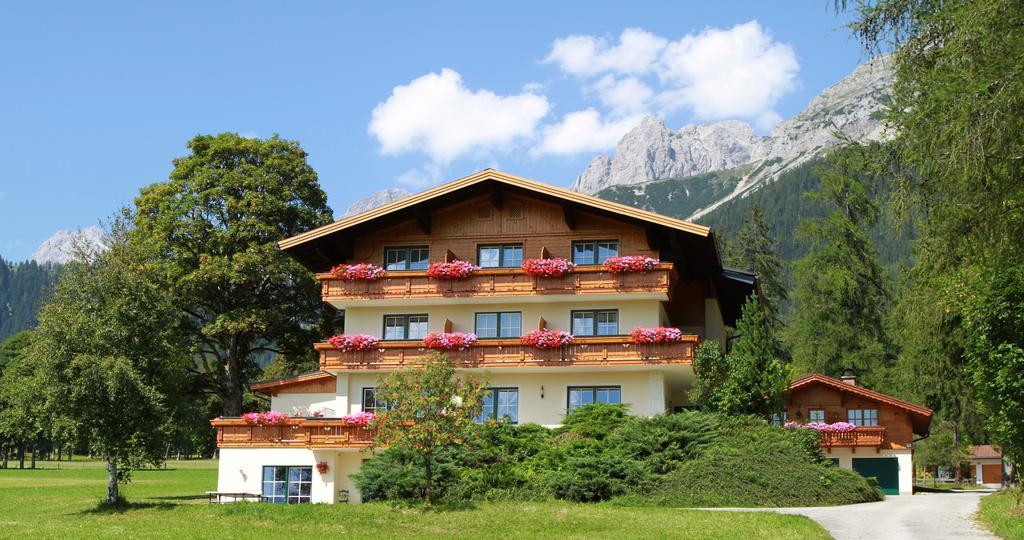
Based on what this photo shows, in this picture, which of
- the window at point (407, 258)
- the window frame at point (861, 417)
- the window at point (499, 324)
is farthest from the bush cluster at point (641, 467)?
the window frame at point (861, 417)

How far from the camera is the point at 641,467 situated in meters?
28.9

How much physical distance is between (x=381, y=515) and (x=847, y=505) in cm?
1257

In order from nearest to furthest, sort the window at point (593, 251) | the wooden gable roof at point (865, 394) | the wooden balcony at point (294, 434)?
1. the wooden balcony at point (294, 434)
2. the window at point (593, 251)
3. the wooden gable roof at point (865, 394)

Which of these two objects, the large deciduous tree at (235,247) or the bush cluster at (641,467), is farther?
the large deciduous tree at (235,247)

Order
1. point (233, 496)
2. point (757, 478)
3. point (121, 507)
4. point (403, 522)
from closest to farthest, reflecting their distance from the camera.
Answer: point (403, 522) → point (757, 478) → point (121, 507) → point (233, 496)

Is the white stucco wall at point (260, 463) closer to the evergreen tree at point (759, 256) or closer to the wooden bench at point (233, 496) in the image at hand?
the wooden bench at point (233, 496)

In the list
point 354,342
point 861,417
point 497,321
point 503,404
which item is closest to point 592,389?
point 503,404

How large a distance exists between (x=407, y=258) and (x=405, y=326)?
253cm

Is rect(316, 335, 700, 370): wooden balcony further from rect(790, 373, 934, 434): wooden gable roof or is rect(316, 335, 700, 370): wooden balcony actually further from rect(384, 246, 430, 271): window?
rect(790, 373, 934, 434): wooden gable roof

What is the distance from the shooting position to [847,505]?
2809 cm

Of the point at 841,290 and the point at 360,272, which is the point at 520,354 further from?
the point at 841,290

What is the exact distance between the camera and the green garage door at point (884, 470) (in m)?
39.8

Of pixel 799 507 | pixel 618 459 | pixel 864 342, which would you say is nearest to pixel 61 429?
pixel 618 459

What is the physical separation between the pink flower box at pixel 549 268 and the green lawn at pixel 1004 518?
14.6 meters
